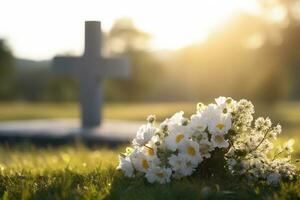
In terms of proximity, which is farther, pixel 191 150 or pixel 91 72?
pixel 91 72

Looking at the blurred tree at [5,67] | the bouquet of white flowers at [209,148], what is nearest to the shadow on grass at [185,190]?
the bouquet of white flowers at [209,148]

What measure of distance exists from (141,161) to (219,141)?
0.66 m

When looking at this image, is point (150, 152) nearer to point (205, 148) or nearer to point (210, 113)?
point (205, 148)

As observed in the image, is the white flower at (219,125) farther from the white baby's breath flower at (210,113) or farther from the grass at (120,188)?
the grass at (120,188)

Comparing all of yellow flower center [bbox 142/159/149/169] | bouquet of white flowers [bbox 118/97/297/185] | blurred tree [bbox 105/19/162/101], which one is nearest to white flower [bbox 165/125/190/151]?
bouquet of white flowers [bbox 118/97/297/185]

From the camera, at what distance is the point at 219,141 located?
5.59 meters

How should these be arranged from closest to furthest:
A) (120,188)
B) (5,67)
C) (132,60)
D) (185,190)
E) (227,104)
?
1. (185,190)
2. (120,188)
3. (227,104)
4. (5,67)
5. (132,60)

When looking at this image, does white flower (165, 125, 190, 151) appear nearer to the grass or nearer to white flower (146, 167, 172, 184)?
white flower (146, 167, 172, 184)

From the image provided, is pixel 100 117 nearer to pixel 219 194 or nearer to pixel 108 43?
pixel 219 194

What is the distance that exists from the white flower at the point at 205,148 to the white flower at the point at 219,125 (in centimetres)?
10

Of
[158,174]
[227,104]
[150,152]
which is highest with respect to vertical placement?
[227,104]

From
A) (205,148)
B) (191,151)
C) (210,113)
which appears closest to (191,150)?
(191,151)

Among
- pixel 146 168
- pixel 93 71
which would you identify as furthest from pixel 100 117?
pixel 146 168

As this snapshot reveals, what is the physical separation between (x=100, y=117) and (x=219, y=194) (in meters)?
9.98
